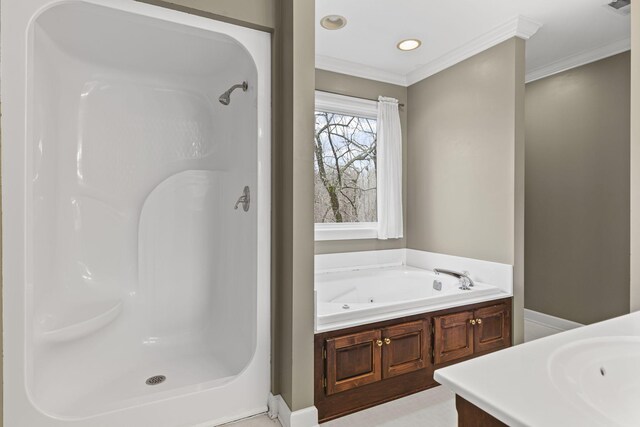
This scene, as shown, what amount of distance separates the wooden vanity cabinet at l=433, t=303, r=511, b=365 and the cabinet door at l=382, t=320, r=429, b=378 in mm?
100

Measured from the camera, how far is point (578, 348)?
97cm

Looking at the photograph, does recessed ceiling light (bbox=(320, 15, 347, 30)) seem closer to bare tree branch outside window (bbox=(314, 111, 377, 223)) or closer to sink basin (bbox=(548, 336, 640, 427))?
bare tree branch outside window (bbox=(314, 111, 377, 223))

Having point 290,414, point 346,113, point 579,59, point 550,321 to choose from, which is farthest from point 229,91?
point 550,321

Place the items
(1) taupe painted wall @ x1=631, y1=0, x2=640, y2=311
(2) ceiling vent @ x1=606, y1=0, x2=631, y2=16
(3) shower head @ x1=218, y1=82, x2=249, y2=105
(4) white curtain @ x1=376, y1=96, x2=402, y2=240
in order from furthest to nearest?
(4) white curtain @ x1=376, y1=96, x2=402, y2=240 < (2) ceiling vent @ x1=606, y1=0, x2=631, y2=16 < (3) shower head @ x1=218, y1=82, x2=249, y2=105 < (1) taupe painted wall @ x1=631, y1=0, x2=640, y2=311

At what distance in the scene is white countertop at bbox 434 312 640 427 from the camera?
647mm

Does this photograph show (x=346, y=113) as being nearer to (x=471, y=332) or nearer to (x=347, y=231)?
(x=347, y=231)

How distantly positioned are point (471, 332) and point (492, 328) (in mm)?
213

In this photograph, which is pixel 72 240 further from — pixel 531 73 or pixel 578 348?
pixel 531 73

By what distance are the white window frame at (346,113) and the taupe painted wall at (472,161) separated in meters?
0.46

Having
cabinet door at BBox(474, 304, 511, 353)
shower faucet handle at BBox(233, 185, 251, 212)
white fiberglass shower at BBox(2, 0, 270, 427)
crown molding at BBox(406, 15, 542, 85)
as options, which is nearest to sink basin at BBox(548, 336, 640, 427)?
white fiberglass shower at BBox(2, 0, 270, 427)

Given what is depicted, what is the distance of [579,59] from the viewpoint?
311 cm

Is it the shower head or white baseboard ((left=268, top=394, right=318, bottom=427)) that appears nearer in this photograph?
white baseboard ((left=268, top=394, right=318, bottom=427))

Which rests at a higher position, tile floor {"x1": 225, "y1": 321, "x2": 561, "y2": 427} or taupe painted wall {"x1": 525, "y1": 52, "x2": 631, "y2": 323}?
taupe painted wall {"x1": 525, "y1": 52, "x2": 631, "y2": 323}

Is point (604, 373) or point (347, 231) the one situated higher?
point (347, 231)
